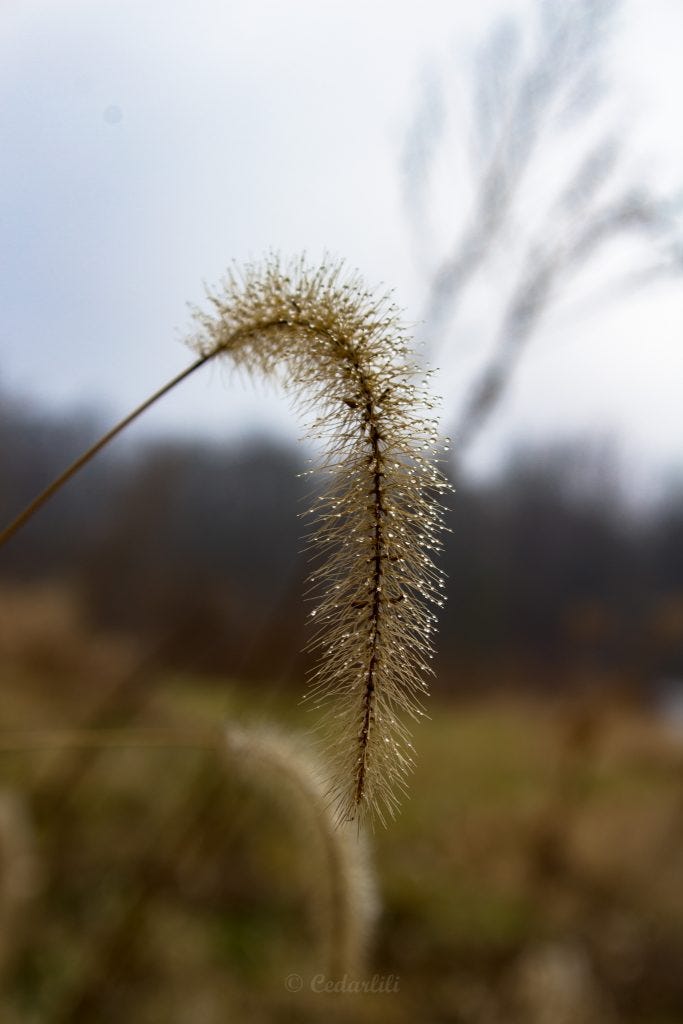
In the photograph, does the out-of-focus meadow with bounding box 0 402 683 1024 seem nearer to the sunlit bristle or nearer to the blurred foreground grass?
the blurred foreground grass

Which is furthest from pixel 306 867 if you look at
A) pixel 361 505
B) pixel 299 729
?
pixel 361 505

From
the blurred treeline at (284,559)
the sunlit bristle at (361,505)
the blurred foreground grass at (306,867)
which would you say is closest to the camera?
the sunlit bristle at (361,505)

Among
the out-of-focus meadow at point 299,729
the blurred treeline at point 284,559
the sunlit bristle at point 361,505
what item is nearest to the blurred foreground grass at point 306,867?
the out-of-focus meadow at point 299,729

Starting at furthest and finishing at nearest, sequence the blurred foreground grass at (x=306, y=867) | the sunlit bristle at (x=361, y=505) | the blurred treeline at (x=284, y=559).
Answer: the blurred treeline at (x=284, y=559), the blurred foreground grass at (x=306, y=867), the sunlit bristle at (x=361, y=505)

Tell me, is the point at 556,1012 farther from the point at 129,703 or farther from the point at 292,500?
the point at 292,500

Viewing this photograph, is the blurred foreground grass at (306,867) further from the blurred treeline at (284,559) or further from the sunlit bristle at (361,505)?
the sunlit bristle at (361,505)

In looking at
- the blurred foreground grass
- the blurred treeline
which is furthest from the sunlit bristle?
the blurred treeline

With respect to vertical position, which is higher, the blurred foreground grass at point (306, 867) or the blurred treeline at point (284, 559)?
the blurred treeline at point (284, 559)
